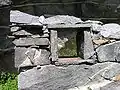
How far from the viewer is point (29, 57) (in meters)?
3.76

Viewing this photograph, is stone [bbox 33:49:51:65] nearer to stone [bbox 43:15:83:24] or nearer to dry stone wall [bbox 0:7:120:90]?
dry stone wall [bbox 0:7:120:90]

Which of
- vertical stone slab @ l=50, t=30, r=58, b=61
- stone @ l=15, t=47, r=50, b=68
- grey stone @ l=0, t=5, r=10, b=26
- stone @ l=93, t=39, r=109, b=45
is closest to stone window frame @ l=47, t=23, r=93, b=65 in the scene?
vertical stone slab @ l=50, t=30, r=58, b=61

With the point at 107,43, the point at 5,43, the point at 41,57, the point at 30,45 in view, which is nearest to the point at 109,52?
the point at 107,43

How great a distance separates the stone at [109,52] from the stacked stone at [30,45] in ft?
2.23

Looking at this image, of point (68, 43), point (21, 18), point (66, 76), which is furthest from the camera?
point (68, 43)

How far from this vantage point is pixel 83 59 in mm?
3854

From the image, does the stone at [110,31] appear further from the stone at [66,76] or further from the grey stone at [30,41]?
the grey stone at [30,41]

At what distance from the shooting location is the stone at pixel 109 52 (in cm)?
382

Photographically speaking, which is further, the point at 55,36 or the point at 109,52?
the point at 109,52

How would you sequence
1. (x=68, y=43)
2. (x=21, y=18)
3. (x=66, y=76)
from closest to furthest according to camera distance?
(x=21, y=18) → (x=66, y=76) → (x=68, y=43)

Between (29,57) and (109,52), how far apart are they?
1.03 metres

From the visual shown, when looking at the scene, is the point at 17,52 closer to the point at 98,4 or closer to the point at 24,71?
the point at 24,71

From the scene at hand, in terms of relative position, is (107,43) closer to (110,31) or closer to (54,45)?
(110,31)

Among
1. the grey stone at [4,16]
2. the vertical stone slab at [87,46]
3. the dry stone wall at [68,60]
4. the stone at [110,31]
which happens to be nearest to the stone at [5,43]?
the dry stone wall at [68,60]
